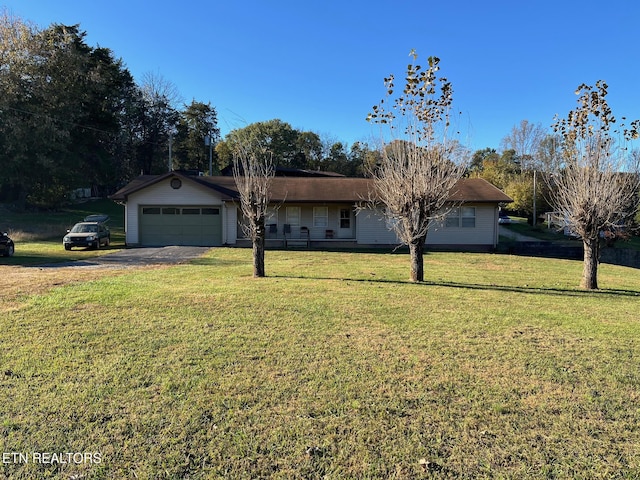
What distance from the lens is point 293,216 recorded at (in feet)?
73.8

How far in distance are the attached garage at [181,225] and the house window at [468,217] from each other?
1294cm

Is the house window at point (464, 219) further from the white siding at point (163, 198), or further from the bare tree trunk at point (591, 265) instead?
the white siding at point (163, 198)

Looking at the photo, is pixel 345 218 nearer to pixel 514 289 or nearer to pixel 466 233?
pixel 466 233

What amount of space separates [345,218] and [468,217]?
659 centimetres

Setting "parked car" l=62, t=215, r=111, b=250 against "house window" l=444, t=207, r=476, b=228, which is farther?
"house window" l=444, t=207, r=476, b=228

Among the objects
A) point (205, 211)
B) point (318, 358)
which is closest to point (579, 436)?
point (318, 358)

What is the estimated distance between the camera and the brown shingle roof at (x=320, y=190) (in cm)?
2123

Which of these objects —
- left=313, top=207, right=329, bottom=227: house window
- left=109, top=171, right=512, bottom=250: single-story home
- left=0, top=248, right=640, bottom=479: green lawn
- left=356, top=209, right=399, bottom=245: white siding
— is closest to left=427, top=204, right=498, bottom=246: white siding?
left=109, top=171, right=512, bottom=250: single-story home

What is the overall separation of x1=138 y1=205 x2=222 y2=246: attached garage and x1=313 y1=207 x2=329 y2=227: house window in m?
5.15

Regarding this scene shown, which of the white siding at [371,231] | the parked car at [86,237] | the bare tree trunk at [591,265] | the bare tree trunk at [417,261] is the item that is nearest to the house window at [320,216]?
the white siding at [371,231]

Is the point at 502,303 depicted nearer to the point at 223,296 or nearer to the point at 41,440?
the point at 223,296

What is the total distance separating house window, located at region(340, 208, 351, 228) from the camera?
2276 centimetres

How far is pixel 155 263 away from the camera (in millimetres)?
14133

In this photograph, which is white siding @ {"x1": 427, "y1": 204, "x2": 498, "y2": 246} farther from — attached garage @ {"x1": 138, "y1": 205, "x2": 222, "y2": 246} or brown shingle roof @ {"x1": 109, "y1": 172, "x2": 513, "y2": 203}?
attached garage @ {"x1": 138, "y1": 205, "x2": 222, "y2": 246}
